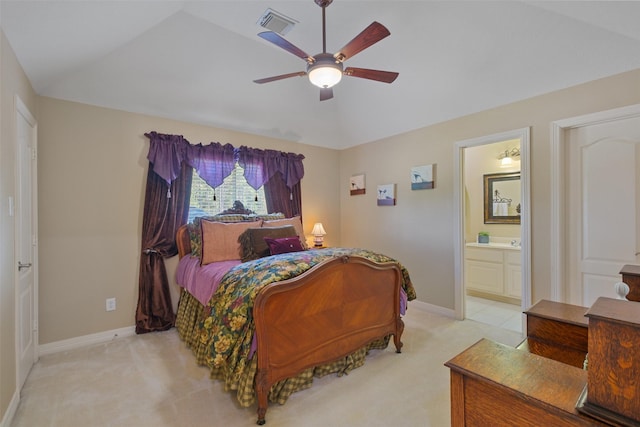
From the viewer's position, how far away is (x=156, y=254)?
3326mm

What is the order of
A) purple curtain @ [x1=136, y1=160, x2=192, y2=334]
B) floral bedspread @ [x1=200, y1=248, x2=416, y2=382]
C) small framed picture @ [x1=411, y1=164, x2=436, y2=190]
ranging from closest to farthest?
floral bedspread @ [x1=200, y1=248, x2=416, y2=382], purple curtain @ [x1=136, y1=160, x2=192, y2=334], small framed picture @ [x1=411, y1=164, x2=436, y2=190]

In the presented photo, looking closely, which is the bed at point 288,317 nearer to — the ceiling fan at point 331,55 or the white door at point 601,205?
the ceiling fan at point 331,55

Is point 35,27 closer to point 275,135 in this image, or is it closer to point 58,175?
point 58,175

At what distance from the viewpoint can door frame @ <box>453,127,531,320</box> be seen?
3.03 meters

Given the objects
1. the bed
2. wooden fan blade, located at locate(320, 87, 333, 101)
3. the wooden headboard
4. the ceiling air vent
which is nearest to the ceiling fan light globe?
wooden fan blade, located at locate(320, 87, 333, 101)

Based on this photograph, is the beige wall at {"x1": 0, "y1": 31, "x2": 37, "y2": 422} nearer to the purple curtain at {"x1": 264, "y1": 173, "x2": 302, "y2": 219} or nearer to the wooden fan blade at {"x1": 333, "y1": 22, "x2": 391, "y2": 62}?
the wooden fan blade at {"x1": 333, "y1": 22, "x2": 391, "y2": 62}

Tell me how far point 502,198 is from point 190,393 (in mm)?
4873

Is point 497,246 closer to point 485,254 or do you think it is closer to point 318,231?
point 485,254

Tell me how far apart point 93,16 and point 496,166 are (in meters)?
5.24

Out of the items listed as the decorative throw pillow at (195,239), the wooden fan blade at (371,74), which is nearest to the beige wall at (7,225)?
the decorative throw pillow at (195,239)

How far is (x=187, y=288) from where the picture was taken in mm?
3033

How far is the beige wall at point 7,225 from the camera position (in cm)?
178

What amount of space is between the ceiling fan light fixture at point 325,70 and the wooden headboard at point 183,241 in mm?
2307

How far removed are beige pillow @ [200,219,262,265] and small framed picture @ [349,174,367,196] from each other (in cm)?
228
